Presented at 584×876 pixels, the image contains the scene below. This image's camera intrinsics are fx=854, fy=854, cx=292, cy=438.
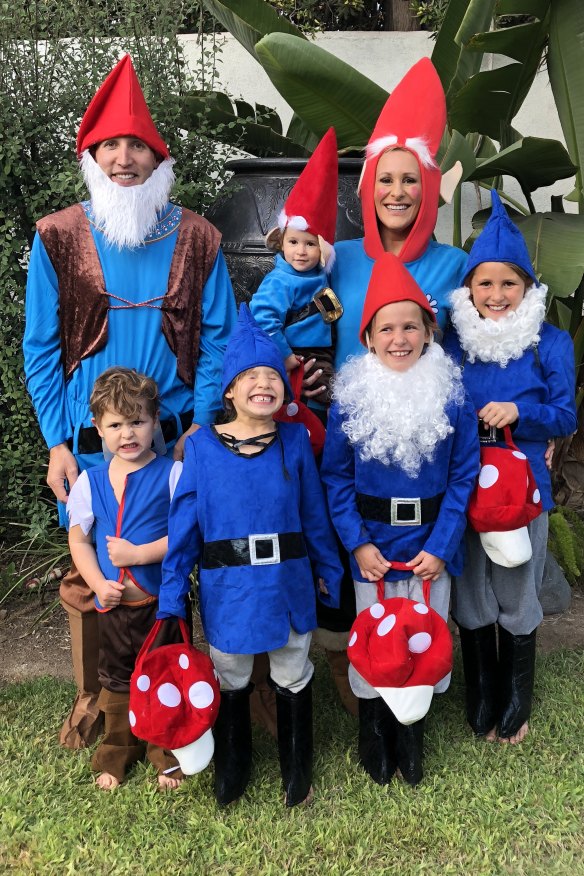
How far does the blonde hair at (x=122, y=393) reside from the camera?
2799mm

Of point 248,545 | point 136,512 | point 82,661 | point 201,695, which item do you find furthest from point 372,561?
point 82,661

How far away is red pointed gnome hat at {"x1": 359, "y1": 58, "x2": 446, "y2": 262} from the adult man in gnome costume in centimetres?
58

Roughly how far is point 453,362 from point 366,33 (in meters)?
4.01

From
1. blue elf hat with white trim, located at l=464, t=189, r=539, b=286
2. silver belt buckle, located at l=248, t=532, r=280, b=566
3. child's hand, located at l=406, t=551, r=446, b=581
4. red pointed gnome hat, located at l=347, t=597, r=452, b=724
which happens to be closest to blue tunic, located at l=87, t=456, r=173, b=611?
silver belt buckle, located at l=248, t=532, r=280, b=566

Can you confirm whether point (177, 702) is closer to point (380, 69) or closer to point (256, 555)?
point (256, 555)

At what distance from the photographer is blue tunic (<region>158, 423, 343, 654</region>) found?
2711mm

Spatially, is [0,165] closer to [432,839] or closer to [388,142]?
[388,142]

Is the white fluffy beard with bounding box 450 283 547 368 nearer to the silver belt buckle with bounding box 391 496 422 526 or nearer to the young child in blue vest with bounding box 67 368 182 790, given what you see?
the silver belt buckle with bounding box 391 496 422 526

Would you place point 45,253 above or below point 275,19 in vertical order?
below

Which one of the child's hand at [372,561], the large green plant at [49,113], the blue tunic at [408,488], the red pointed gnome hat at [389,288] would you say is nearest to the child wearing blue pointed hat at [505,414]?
the blue tunic at [408,488]

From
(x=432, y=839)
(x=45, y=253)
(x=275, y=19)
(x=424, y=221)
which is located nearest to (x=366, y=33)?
(x=275, y=19)

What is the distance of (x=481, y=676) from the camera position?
326cm

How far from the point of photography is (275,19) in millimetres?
4844

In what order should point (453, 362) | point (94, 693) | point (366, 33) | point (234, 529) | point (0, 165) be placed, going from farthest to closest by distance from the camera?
point (366, 33) → point (0, 165) → point (94, 693) → point (453, 362) → point (234, 529)
